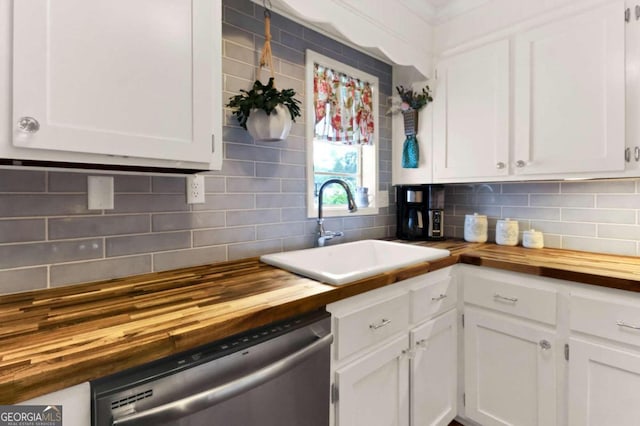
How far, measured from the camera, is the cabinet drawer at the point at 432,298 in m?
1.45

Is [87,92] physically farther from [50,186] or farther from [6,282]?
[6,282]

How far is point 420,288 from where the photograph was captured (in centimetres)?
147

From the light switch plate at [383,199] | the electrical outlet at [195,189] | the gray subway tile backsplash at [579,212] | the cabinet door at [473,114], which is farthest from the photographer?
the light switch plate at [383,199]

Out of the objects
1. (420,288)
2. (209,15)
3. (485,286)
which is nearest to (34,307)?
(209,15)

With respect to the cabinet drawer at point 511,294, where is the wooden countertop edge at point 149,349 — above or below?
above

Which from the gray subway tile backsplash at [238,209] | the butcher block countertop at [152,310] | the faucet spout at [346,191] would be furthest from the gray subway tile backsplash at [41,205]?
the faucet spout at [346,191]

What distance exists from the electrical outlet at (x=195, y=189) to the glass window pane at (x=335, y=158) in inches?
28.8

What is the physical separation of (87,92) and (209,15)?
0.49 meters

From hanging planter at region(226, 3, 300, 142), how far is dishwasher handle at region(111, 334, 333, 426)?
91cm

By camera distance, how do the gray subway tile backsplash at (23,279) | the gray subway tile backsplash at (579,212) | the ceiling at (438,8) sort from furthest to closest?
1. the ceiling at (438,8)
2. the gray subway tile backsplash at (579,212)
3. the gray subway tile backsplash at (23,279)

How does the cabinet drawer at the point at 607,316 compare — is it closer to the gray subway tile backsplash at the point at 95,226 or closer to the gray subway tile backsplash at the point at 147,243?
the gray subway tile backsplash at the point at 147,243

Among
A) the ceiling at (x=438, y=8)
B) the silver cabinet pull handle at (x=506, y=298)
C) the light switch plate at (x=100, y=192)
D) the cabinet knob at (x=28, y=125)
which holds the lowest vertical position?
the silver cabinet pull handle at (x=506, y=298)

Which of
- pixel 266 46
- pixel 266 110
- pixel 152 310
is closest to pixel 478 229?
pixel 266 110

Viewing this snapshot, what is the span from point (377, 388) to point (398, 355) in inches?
6.2
